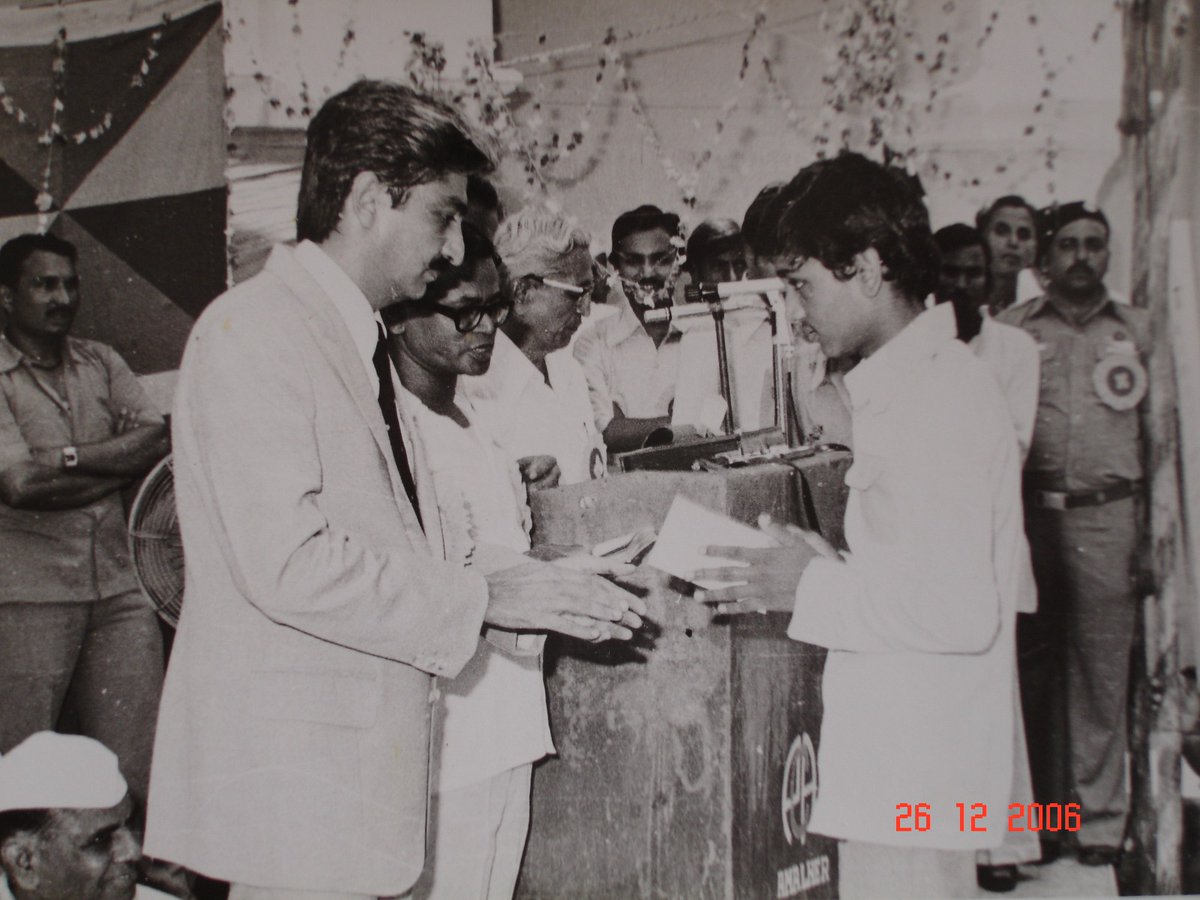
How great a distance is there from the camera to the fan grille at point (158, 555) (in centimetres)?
218

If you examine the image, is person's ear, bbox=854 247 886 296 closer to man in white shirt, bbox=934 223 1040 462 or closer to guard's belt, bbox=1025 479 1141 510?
man in white shirt, bbox=934 223 1040 462

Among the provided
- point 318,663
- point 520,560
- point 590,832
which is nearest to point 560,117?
point 520,560

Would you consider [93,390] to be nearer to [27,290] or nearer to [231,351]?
[27,290]

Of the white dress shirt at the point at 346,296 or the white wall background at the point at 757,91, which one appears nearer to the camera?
the white dress shirt at the point at 346,296

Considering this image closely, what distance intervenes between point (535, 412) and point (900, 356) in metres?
0.81

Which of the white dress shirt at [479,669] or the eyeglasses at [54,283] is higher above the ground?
the eyeglasses at [54,283]

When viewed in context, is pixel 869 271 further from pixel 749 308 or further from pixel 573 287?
pixel 573 287

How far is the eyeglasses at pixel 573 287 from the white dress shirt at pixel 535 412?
149 millimetres

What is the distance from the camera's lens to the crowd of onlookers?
67.1 inches

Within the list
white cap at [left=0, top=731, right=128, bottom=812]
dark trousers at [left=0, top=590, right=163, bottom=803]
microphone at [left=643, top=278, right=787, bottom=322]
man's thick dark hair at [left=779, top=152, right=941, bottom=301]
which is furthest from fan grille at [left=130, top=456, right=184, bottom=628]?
man's thick dark hair at [left=779, top=152, right=941, bottom=301]

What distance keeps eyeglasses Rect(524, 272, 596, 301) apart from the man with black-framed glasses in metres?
0.07

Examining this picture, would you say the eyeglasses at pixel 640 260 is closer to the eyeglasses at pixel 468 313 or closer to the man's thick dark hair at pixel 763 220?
the man's thick dark hair at pixel 763 220

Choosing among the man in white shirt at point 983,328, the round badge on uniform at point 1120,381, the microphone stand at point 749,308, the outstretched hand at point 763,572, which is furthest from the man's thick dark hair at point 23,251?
the round badge on uniform at point 1120,381

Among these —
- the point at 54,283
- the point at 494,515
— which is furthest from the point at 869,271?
the point at 54,283
